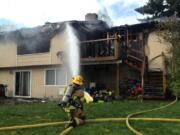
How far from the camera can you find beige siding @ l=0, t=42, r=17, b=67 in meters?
29.0

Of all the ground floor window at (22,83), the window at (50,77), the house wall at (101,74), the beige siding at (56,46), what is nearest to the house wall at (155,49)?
the house wall at (101,74)

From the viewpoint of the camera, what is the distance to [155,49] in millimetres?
22359

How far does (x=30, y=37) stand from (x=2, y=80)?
4.64 metres

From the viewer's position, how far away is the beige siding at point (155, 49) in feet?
71.7

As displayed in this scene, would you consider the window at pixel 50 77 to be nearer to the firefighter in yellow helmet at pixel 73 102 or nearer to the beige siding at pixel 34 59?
the beige siding at pixel 34 59

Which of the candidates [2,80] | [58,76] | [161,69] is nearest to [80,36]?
[58,76]

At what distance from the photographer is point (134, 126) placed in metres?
10.4

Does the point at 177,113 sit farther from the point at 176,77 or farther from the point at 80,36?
the point at 80,36

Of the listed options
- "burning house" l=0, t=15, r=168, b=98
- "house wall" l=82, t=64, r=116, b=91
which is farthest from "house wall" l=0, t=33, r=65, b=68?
"house wall" l=82, t=64, r=116, b=91

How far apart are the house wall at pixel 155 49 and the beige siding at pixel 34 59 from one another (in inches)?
283

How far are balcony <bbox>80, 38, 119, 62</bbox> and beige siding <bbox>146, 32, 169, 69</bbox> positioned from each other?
2.23 metres

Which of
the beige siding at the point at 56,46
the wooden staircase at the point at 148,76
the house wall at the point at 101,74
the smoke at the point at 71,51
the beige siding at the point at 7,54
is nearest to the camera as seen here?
the wooden staircase at the point at 148,76

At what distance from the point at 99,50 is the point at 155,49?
11.0 ft

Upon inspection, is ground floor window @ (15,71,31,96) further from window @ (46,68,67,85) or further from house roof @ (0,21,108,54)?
window @ (46,68,67,85)
